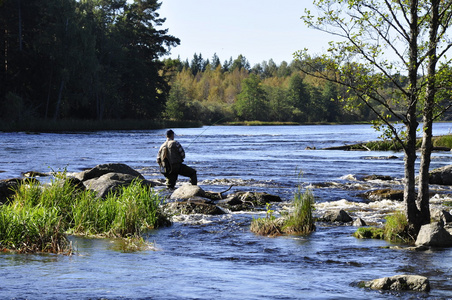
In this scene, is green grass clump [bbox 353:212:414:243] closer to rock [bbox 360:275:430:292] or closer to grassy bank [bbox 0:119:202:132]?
rock [bbox 360:275:430:292]

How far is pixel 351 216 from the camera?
15266 millimetres

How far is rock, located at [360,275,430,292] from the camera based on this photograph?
26.4 ft

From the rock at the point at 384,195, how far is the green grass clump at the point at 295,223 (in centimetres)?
579

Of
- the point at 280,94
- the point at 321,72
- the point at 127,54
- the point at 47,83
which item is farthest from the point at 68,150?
the point at 280,94

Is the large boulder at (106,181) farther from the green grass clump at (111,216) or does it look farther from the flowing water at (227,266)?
the flowing water at (227,266)

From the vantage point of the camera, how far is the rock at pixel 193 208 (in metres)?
15.1

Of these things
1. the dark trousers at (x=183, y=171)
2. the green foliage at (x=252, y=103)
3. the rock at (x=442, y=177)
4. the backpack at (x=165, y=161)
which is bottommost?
the rock at (x=442, y=177)

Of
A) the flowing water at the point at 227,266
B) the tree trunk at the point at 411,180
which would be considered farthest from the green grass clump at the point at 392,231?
the flowing water at the point at 227,266

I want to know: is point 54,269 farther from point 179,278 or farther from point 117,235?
point 117,235

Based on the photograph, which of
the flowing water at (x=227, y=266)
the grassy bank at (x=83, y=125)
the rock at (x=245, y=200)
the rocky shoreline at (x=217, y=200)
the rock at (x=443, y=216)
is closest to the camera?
the flowing water at (x=227, y=266)

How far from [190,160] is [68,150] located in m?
10.2

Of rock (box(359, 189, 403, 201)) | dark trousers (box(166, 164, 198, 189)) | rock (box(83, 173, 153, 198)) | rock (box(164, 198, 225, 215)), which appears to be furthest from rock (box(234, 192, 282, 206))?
rock (box(83, 173, 153, 198))

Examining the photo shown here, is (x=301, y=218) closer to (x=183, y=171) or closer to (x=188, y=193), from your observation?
(x=188, y=193)

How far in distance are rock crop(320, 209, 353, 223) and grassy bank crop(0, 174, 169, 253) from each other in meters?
3.88
